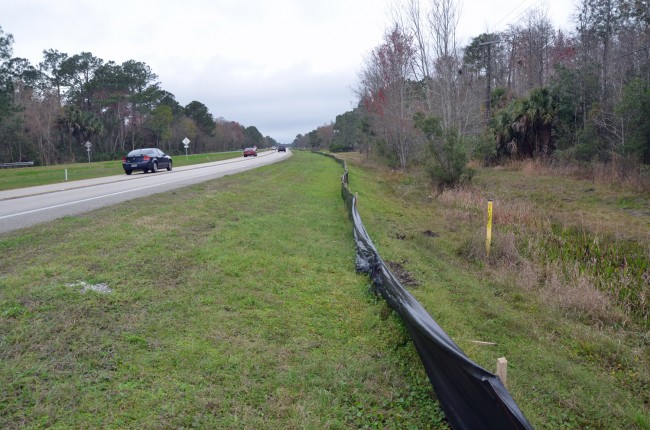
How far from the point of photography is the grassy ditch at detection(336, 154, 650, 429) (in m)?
4.40

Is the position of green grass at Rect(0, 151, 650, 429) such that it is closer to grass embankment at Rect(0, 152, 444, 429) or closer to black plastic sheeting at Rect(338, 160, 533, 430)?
grass embankment at Rect(0, 152, 444, 429)

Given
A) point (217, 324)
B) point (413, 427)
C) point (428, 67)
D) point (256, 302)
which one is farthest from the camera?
point (428, 67)

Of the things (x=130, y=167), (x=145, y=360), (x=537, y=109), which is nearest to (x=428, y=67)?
(x=537, y=109)

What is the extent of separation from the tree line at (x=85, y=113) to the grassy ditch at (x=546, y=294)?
4947 cm

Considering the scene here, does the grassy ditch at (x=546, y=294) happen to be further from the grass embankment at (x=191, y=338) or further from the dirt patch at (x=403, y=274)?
the grass embankment at (x=191, y=338)

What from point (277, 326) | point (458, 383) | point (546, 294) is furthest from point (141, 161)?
point (458, 383)

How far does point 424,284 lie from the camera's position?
7242mm

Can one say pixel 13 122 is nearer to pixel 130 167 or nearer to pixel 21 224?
pixel 130 167

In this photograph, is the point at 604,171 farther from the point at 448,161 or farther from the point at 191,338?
the point at 191,338

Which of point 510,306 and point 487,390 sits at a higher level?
point 487,390

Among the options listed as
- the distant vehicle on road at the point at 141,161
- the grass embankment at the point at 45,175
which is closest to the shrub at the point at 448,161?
the distant vehicle on road at the point at 141,161

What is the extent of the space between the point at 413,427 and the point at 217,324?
2336 millimetres

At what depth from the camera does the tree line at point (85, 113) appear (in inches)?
2076

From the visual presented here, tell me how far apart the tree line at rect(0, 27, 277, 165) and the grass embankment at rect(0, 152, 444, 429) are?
161 ft
